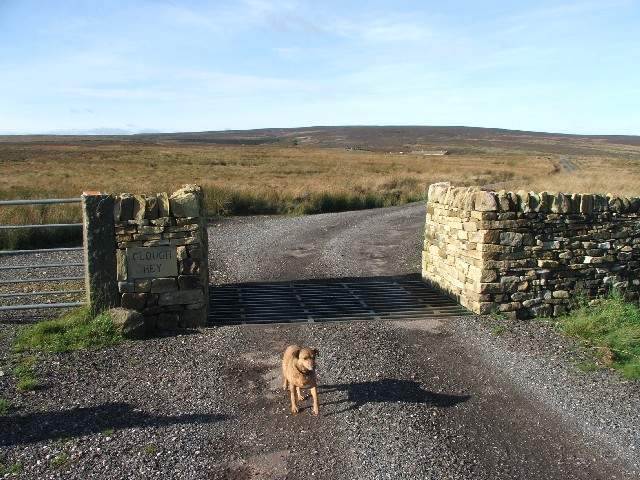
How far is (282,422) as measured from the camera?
4.84 metres

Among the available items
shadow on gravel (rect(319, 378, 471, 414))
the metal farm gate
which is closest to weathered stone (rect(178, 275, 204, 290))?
the metal farm gate

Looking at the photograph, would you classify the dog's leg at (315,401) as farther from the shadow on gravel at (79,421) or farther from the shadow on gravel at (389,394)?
the shadow on gravel at (79,421)

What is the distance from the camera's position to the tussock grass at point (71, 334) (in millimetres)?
6391

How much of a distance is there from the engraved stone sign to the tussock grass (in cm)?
63

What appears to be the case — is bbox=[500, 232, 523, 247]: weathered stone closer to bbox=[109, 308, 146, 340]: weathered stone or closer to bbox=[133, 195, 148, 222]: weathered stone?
bbox=[133, 195, 148, 222]: weathered stone

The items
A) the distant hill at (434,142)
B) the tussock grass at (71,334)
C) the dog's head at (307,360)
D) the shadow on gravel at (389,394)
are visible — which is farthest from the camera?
the distant hill at (434,142)

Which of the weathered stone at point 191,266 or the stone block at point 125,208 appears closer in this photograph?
the stone block at point 125,208

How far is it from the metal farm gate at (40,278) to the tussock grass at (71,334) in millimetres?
307

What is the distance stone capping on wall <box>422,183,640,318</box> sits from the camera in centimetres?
777

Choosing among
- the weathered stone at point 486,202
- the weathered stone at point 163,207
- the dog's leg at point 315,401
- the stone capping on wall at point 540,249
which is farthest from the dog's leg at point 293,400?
the weathered stone at point 486,202

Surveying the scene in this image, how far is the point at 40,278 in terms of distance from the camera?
8516 mm

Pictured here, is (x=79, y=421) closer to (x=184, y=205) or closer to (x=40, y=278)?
(x=184, y=205)

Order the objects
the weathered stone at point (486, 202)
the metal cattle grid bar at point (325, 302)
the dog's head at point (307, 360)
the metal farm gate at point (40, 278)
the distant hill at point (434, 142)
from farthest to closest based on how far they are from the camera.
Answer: the distant hill at point (434, 142), the metal cattle grid bar at point (325, 302), the weathered stone at point (486, 202), the metal farm gate at point (40, 278), the dog's head at point (307, 360)

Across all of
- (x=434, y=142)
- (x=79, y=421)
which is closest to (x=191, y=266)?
(x=79, y=421)
